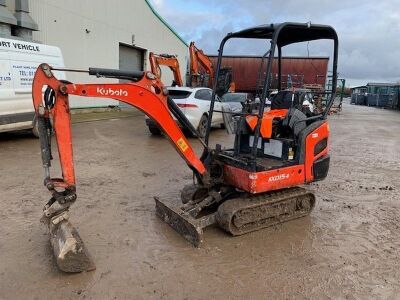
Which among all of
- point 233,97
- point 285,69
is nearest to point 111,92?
point 233,97

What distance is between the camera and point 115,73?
14.3 ft

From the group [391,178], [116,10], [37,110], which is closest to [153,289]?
[37,110]

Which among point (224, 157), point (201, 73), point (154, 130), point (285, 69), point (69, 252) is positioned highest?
point (285, 69)

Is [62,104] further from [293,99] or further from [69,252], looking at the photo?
[293,99]

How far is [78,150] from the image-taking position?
986 centimetres

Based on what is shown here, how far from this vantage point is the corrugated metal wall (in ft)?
86.6

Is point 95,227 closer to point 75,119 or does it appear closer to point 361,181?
point 361,181

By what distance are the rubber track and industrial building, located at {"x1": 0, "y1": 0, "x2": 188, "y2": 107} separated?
1033 centimetres

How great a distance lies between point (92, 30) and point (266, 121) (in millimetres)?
16375

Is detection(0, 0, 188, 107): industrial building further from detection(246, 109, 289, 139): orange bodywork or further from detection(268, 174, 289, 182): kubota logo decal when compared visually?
detection(268, 174, 289, 182): kubota logo decal

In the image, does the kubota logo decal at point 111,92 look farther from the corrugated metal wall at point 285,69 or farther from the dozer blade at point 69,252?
the corrugated metal wall at point 285,69

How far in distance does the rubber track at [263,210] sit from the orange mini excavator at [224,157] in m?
0.01

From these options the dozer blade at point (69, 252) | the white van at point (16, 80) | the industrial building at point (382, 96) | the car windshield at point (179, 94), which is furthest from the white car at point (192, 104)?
the industrial building at point (382, 96)

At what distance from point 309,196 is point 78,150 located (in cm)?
623
